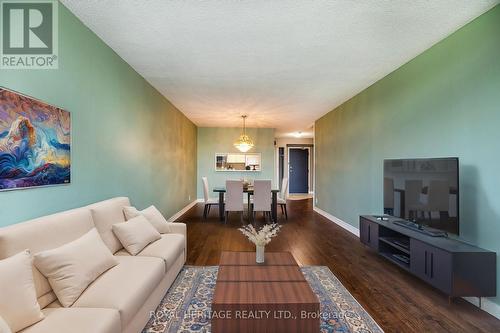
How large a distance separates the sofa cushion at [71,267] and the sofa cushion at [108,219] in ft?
1.27

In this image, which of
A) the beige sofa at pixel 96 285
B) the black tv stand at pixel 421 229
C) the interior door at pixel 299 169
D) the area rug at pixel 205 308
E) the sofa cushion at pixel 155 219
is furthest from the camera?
the interior door at pixel 299 169

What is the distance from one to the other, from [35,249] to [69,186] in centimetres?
87

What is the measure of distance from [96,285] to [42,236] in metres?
Result: 0.48

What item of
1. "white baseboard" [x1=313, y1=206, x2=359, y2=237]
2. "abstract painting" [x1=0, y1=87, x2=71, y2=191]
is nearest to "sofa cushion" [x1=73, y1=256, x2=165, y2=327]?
"abstract painting" [x1=0, y1=87, x2=71, y2=191]

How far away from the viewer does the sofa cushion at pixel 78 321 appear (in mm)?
1237

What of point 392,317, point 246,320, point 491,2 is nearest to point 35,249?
point 246,320

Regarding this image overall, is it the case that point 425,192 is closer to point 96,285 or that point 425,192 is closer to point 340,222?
point 340,222

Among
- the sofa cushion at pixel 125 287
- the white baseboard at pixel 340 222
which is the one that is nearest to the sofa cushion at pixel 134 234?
the sofa cushion at pixel 125 287

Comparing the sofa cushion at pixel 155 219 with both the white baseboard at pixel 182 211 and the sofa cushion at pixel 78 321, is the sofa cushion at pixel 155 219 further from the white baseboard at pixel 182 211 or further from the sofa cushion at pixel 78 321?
the white baseboard at pixel 182 211

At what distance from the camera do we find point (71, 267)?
1.56 m

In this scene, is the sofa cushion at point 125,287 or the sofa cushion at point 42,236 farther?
the sofa cushion at point 125,287

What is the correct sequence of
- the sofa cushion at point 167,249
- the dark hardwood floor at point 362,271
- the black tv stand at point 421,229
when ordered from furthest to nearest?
1. the black tv stand at point 421,229
2. the sofa cushion at point 167,249
3. the dark hardwood floor at point 362,271

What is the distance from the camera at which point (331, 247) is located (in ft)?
12.4

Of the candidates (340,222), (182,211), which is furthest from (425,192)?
(182,211)
